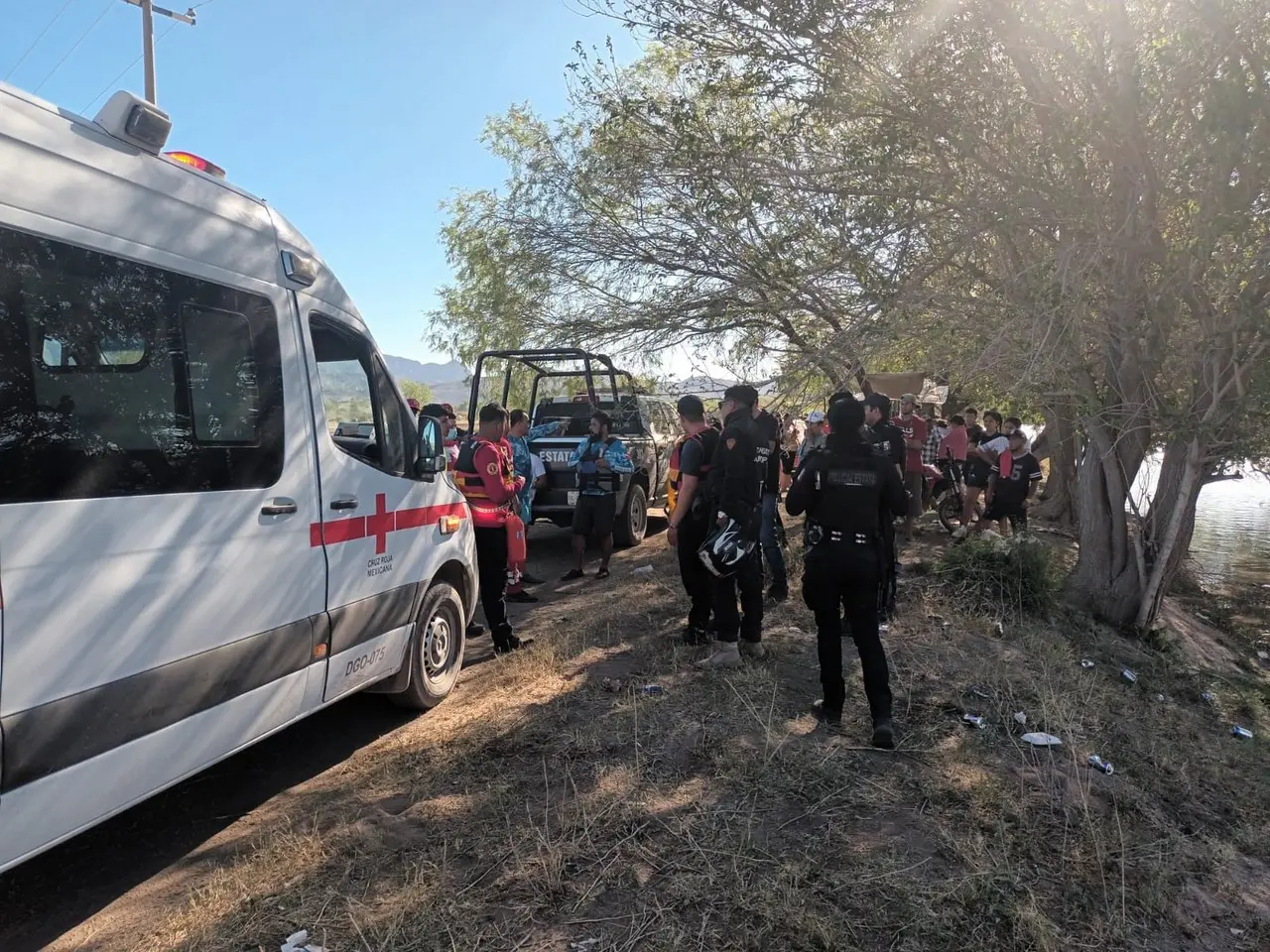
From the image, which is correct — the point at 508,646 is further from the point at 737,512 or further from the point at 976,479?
the point at 976,479

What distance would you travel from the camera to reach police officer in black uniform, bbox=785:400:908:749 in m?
3.99

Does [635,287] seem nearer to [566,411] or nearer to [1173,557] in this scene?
[566,411]

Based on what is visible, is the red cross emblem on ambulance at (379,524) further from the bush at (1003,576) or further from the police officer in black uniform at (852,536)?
the bush at (1003,576)

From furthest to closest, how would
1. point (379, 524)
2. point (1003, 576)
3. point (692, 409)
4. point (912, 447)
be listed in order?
point (912, 447), point (1003, 576), point (692, 409), point (379, 524)

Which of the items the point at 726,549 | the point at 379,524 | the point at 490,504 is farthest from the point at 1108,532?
the point at 379,524

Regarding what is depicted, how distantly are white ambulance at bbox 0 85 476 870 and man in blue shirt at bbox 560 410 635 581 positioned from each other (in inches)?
163

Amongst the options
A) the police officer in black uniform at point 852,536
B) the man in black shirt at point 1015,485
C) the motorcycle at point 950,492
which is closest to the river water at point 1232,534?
the man in black shirt at point 1015,485

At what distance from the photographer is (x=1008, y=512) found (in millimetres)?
9062

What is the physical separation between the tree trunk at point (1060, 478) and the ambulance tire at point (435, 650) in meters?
8.54

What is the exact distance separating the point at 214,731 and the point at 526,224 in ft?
27.8

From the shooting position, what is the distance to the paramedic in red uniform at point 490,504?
5336mm

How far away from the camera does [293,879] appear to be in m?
2.81

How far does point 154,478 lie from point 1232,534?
69.9ft

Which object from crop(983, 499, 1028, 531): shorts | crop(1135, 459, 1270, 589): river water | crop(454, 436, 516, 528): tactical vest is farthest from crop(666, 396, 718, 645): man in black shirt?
crop(983, 499, 1028, 531): shorts
